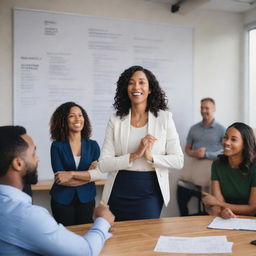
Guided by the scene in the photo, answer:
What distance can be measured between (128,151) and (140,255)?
2.84 feet

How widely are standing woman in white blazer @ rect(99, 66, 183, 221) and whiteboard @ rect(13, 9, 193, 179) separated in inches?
77.1

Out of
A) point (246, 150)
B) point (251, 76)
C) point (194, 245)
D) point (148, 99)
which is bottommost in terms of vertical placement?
point (194, 245)

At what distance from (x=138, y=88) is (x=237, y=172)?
84 cm

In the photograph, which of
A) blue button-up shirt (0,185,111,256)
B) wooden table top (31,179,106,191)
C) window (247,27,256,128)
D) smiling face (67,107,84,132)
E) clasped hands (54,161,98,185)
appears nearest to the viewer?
blue button-up shirt (0,185,111,256)

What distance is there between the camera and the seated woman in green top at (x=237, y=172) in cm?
233

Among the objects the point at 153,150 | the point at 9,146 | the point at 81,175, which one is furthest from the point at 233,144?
the point at 9,146

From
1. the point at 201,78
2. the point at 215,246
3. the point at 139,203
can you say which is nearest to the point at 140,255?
the point at 215,246

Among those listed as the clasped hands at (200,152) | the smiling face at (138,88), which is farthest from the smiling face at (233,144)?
the clasped hands at (200,152)

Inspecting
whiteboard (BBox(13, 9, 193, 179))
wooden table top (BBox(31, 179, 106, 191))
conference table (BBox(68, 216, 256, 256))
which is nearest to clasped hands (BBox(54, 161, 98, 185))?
conference table (BBox(68, 216, 256, 256))

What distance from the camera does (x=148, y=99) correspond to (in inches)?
96.3

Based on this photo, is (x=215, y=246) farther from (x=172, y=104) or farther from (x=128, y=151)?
(x=172, y=104)

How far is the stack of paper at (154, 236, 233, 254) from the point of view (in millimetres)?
1564

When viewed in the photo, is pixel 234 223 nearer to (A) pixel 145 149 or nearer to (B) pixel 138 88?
(A) pixel 145 149

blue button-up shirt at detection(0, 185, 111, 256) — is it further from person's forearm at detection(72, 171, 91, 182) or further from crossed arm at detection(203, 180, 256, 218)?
person's forearm at detection(72, 171, 91, 182)
